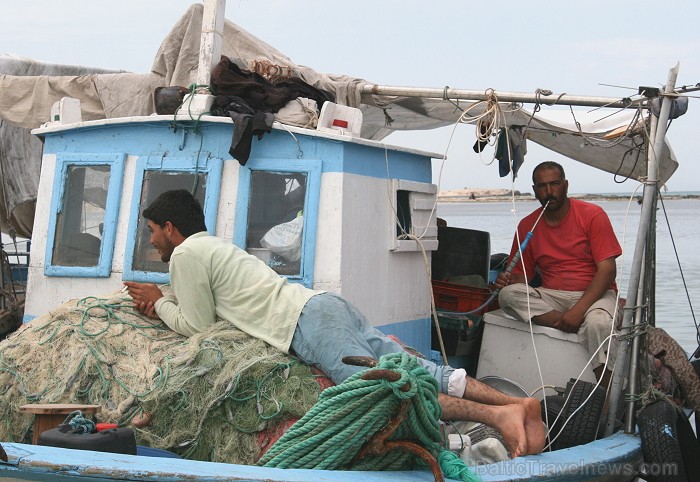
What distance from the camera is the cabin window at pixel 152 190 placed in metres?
6.34

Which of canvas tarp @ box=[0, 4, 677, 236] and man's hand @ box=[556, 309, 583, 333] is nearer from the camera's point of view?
man's hand @ box=[556, 309, 583, 333]

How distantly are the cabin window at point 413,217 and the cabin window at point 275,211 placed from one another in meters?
0.84

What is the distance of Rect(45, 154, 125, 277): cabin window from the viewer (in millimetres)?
6531

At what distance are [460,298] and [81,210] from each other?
327 cm

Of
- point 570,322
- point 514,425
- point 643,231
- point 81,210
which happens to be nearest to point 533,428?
point 514,425

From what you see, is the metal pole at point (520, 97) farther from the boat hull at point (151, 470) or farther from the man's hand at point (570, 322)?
the boat hull at point (151, 470)

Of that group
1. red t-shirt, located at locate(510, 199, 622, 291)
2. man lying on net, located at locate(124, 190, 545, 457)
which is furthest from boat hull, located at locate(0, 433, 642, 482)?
red t-shirt, located at locate(510, 199, 622, 291)

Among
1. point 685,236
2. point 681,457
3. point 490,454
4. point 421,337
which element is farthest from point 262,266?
point 685,236

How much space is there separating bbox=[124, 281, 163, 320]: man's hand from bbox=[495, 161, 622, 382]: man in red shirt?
290 cm

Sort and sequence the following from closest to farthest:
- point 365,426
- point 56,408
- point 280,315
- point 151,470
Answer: point 151,470
point 365,426
point 56,408
point 280,315

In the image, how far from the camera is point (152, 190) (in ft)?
21.1

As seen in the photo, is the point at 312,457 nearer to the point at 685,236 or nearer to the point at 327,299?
the point at 327,299

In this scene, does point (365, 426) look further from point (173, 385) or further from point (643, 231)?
point (643, 231)

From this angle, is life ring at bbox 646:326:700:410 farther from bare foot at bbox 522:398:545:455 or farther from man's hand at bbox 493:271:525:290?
bare foot at bbox 522:398:545:455
